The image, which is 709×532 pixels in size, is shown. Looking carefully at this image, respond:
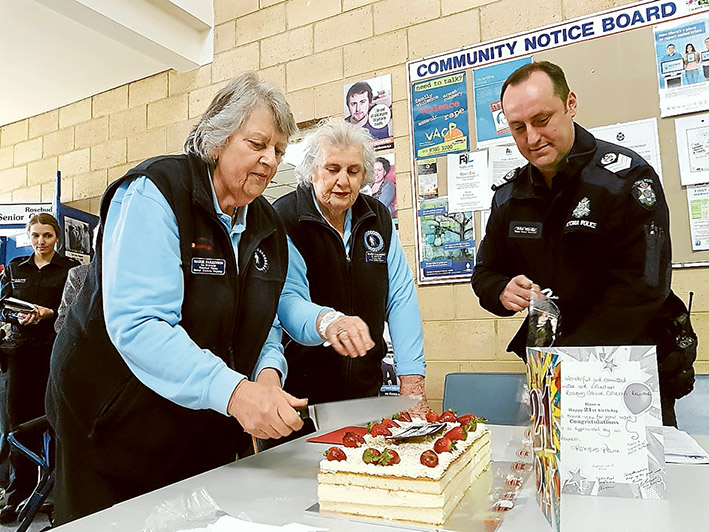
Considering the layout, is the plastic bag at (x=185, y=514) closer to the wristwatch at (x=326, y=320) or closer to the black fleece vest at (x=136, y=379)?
the black fleece vest at (x=136, y=379)

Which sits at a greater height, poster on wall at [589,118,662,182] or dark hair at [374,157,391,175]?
dark hair at [374,157,391,175]

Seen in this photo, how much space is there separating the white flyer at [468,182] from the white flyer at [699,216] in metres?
0.73

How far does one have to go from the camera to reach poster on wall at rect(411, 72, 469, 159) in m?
2.49

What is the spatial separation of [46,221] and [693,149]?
11.3 feet

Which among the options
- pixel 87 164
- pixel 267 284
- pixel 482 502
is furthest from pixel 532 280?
pixel 87 164

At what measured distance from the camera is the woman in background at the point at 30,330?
10.5 ft

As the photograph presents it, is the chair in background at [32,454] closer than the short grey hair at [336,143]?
No

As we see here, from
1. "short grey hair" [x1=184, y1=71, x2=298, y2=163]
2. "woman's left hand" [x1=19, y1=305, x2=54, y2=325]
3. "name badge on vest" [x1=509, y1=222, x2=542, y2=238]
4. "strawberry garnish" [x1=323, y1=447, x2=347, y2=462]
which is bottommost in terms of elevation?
Result: "strawberry garnish" [x1=323, y1=447, x2=347, y2=462]

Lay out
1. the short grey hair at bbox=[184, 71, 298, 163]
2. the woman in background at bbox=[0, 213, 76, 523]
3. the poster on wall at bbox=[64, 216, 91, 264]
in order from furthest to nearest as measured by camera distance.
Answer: the poster on wall at bbox=[64, 216, 91, 264]
the woman in background at bbox=[0, 213, 76, 523]
the short grey hair at bbox=[184, 71, 298, 163]

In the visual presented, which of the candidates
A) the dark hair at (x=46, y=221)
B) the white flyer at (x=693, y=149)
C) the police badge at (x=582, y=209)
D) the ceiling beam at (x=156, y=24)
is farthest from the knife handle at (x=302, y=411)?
the dark hair at (x=46, y=221)

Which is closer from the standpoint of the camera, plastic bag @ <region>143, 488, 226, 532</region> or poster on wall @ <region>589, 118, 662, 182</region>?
plastic bag @ <region>143, 488, 226, 532</region>

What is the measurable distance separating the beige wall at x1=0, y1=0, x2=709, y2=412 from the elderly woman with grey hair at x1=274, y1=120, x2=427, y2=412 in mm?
584

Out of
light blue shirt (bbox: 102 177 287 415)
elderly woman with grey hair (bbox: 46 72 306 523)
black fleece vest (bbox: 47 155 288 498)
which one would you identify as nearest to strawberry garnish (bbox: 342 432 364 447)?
elderly woman with grey hair (bbox: 46 72 306 523)

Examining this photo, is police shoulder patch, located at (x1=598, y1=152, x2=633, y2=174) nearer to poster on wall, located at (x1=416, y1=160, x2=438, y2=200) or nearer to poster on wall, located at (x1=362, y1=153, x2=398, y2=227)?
poster on wall, located at (x1=416, y1=160, x2=438, y2=200)
